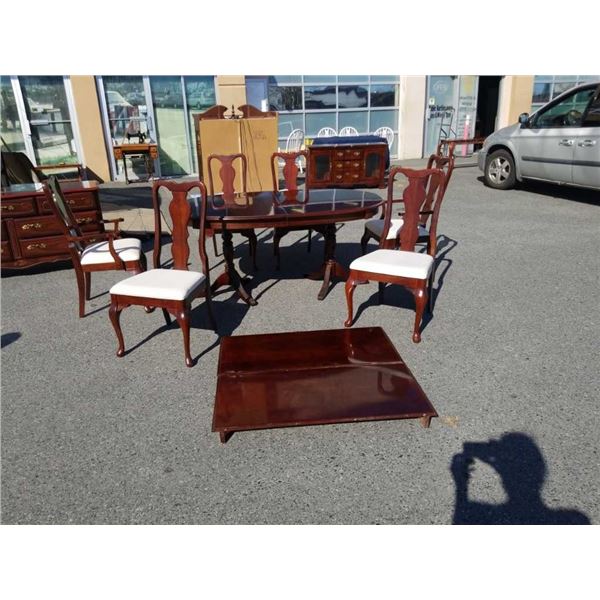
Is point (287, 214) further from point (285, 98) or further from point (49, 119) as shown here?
point (285, 98)

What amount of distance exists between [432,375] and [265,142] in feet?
21.7

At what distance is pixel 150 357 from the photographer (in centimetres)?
329

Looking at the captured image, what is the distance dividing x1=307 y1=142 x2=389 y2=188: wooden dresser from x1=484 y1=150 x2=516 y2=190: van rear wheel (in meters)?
2.08

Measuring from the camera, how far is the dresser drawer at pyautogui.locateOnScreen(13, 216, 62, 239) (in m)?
4.84

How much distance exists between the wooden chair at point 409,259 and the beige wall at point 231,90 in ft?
26.4

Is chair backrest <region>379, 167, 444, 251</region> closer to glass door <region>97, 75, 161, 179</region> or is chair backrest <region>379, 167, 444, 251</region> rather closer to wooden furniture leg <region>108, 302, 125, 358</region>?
wooden furniture leg <region>108, 302, 125, 358</region>

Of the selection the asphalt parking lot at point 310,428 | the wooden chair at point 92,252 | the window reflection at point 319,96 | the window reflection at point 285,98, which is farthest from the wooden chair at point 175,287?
the window reflection at point 319,96

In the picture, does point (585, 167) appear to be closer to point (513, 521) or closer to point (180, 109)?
point (513, 521)

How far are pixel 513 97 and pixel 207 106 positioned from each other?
8.97 meters

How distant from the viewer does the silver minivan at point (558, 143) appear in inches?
270

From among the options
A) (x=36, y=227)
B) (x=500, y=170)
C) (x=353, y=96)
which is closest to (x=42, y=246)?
(x=36, y=227)

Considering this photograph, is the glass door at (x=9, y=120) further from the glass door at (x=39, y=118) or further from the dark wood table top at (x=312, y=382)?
the dark wood table top at (x=312, y=382)

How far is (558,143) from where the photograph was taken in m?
7.29
